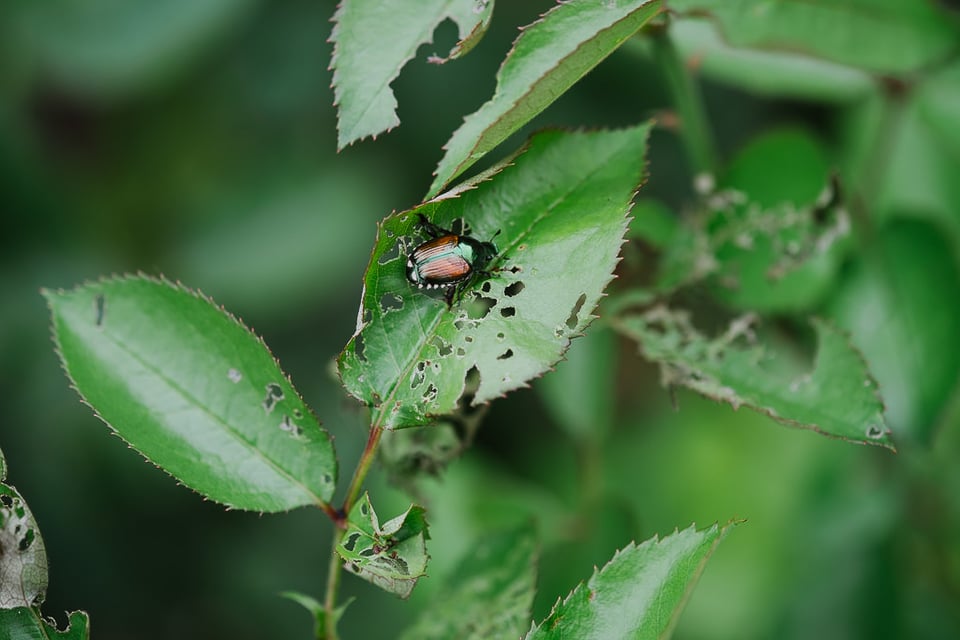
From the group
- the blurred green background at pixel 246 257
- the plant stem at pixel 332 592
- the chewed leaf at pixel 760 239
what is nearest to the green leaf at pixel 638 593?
the plant stem at pixel 332 592

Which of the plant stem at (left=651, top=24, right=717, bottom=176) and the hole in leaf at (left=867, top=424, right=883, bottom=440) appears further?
the plant stem at (left=651, top=24, right=717, bottom=176)

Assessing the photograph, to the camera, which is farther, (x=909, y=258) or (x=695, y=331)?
(x=909, y=258)

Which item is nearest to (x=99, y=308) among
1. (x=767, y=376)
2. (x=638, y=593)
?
(x=638, y=593)

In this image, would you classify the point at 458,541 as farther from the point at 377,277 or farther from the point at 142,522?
the point at 142,522

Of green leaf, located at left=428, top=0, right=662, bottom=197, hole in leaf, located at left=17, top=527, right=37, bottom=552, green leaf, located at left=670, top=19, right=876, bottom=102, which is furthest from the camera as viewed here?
green leaf, located at left=670, top=19, right=876, bottom=102

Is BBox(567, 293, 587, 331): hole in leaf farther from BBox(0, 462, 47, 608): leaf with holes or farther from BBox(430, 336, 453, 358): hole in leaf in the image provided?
BBox(0, 462, 47, 608): leaf with holes

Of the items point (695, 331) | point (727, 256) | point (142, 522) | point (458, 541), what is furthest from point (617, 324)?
point (142, 522)

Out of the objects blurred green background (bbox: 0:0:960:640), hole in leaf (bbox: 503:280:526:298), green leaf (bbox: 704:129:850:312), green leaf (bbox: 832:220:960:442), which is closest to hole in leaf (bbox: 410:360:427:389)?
hole in leaf (bbox: 503:280:526:298)
